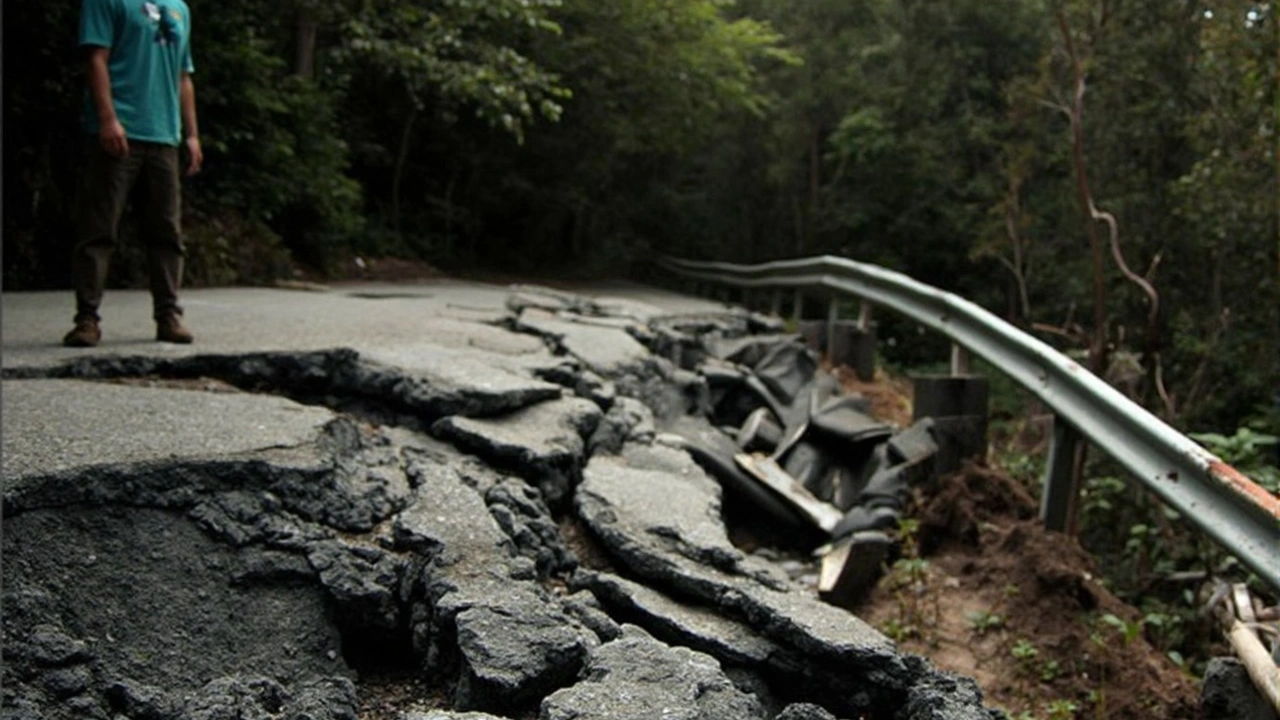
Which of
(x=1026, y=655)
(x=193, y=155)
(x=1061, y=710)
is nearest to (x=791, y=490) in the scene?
(x=1026, y=655)

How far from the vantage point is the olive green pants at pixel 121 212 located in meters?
4.44

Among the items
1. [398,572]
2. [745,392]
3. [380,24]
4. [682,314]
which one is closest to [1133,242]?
[682,314]

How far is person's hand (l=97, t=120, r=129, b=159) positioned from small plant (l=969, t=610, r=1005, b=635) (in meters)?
3.98

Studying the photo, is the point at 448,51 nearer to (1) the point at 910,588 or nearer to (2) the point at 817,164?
(1) the point at 910,588

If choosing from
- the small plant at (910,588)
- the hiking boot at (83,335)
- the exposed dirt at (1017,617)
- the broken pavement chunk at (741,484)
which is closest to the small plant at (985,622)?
the exposed dirt at (1017,617)

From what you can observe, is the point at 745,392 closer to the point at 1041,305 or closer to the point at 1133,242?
the point at 1133,242

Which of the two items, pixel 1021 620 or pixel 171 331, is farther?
pixel 171 331

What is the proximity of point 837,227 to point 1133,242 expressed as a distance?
8980 millimetres

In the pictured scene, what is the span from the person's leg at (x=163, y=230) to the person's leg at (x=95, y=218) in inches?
4.4

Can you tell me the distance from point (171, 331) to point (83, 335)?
0.36 metres

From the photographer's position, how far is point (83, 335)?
4.36m

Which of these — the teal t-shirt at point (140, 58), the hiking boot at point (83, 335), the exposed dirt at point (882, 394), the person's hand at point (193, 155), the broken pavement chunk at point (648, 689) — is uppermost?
the teal t-shirt at point (140, 58)

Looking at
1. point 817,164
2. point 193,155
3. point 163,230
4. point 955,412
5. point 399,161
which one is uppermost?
point 817,164

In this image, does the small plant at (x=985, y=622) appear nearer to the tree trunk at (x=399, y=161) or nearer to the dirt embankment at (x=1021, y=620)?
A: the dirt embankment at (x=1021, y=620)
